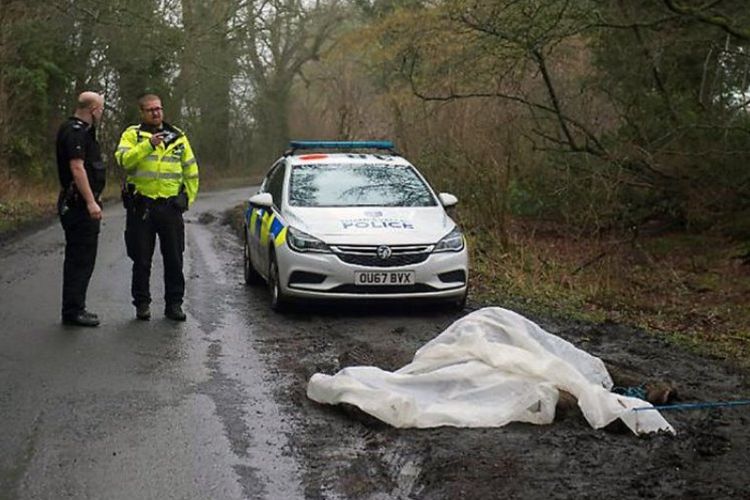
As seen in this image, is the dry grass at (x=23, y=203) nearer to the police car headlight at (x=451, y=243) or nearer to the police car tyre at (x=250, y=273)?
the police car tyre at (x=250, y=273)

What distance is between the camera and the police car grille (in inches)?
401

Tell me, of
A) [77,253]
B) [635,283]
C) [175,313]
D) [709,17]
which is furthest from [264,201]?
[709,17]

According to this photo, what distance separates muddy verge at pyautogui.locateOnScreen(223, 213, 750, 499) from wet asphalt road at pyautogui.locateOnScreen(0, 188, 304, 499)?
0.23 metres

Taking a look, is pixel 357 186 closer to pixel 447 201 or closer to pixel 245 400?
pixel 447 201

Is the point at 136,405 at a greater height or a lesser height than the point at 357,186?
lesser

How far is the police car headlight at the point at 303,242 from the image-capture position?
10.3 m

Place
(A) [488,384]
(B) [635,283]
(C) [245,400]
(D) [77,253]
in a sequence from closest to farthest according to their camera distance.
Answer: (A) [488,384] → (C) [245,400] → (D) [77,253] → (B) [635,283]

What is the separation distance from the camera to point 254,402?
22.8ft

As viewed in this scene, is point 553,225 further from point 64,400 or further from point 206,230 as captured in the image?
point 64,400

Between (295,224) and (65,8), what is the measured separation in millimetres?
11908

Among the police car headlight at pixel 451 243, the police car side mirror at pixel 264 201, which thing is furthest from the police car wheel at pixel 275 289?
the police car headlight at pixel 451 243

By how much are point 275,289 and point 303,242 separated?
0.64 metres

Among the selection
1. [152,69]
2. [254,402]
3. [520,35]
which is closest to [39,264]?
[520,35]

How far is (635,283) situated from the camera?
14414mm
